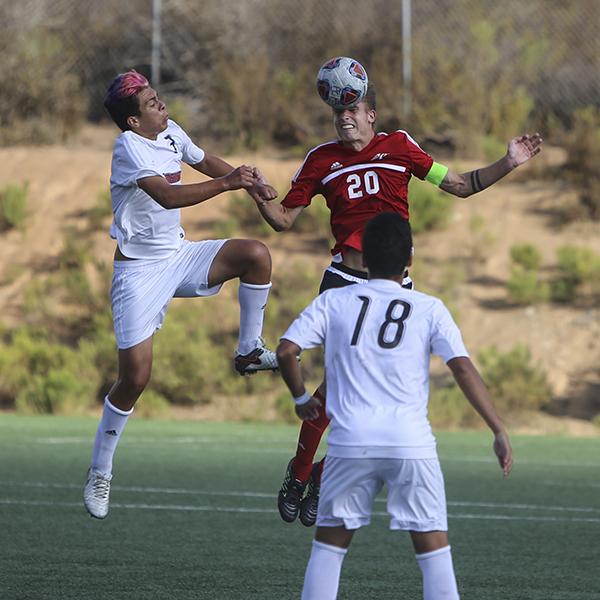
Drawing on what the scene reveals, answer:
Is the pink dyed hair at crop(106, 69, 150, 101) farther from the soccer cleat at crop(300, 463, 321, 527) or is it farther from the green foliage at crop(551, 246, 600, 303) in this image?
the green foliage at crop(551, 246, 600, 303)

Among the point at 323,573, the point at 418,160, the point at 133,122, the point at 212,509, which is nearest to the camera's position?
the point at 323,573

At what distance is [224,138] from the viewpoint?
91.7 ft

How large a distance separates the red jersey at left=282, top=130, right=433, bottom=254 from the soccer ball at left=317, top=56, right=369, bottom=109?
1.20 ft

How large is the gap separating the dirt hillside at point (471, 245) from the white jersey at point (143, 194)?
40.3 feet

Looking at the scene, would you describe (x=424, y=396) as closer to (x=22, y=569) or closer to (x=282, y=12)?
(x=22, y=569)

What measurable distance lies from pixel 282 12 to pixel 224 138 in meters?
2.73

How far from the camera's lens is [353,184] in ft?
27.8

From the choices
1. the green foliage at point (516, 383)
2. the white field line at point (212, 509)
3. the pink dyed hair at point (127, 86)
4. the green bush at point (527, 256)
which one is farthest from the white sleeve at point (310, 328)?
the green bush at point (527, 256)

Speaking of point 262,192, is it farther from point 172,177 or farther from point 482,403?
point 482,403

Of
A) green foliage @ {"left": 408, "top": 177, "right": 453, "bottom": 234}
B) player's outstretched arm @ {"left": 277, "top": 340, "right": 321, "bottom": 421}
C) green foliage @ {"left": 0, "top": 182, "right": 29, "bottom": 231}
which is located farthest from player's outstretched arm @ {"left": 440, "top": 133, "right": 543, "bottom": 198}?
green foliage @ {"left": 0, "top": 182, "right": 29, "bottom": 231}

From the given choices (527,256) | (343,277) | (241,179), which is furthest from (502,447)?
(527,256)

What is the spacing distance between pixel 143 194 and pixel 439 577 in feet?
11.8

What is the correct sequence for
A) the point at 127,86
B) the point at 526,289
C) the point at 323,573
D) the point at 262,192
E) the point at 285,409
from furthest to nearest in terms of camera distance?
1. the point at 526,289
2. the point at 285,409
3. the point at 127,86
4. the point at 262,192
5. the point at 323,573

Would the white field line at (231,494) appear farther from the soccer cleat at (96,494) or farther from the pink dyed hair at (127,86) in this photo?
the pink dyed hair at (127,86)
